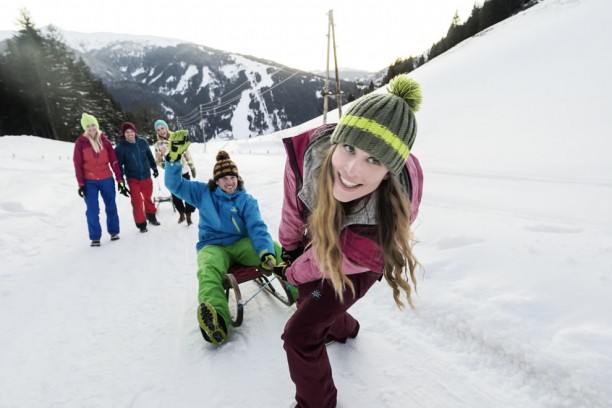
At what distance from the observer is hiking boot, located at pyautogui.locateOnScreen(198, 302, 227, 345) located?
2367 mm

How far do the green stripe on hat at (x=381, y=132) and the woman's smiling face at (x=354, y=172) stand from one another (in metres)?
0.10

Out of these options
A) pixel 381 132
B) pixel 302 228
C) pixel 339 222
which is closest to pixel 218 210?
pixel 302 228

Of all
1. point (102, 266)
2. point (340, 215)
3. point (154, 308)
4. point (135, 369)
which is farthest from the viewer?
point (102, 266)

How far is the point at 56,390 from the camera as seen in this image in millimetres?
2135

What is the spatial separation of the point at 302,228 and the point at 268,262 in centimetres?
82

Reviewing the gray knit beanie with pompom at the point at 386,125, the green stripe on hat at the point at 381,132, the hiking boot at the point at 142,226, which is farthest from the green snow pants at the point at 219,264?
the hiking boot at the point at 142,226

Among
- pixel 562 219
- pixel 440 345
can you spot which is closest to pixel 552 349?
pixel 440 345

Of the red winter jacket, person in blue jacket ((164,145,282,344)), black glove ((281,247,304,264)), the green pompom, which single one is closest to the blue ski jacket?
person in blue jacket ((164,145,282,344))

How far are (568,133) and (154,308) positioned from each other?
10269 mm

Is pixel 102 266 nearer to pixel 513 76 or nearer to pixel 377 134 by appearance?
pixel 377 134

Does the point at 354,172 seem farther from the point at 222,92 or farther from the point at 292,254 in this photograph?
the point at 222,92

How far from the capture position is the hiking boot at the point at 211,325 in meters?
2.37

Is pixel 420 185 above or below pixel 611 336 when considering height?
above

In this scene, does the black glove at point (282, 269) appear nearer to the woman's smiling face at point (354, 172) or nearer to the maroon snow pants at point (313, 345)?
the maroon snow pants at point (313, 345)
